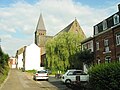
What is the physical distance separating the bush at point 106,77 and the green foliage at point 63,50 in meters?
28.8

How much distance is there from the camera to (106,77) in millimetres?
12992

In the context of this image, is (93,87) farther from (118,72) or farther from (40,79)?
(40,79)

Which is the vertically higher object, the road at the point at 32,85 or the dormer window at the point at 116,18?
the dormer window at the point at 116,18

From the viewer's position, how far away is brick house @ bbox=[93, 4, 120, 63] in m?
29.1

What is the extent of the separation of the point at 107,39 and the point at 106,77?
18.8 m

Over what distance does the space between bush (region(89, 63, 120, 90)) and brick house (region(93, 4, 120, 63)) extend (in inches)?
582

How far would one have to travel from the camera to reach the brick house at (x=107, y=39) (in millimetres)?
29078

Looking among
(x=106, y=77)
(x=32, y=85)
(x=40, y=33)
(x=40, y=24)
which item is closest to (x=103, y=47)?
(x=32, y=85)

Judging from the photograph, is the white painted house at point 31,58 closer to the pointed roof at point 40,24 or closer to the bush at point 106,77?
the pointed roof at point 40,24

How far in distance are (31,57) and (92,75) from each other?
67.2 metres

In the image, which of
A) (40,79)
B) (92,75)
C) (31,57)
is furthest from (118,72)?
(31,57)

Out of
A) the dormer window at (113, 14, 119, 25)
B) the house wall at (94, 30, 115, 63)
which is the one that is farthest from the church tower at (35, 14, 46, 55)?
the dormer window at (113, 14, 119, 25)

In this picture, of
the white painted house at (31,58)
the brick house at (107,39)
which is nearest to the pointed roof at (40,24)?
the white painted house at (31,58)

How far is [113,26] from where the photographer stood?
29859mm
